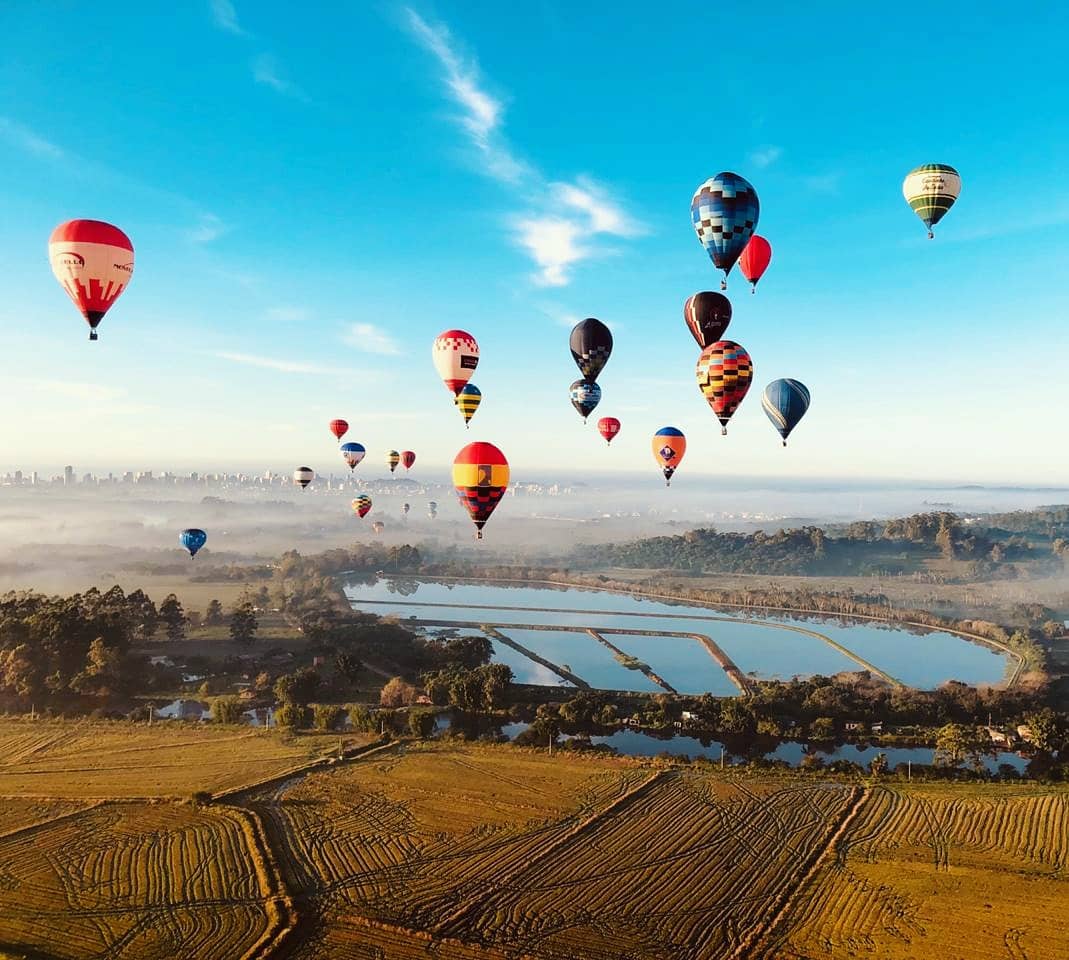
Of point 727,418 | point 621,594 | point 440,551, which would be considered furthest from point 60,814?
point 440,551

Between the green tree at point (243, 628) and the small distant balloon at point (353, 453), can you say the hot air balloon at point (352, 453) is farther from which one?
the green tree at point (243, 628)

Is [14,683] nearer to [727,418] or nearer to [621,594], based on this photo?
[727,418]

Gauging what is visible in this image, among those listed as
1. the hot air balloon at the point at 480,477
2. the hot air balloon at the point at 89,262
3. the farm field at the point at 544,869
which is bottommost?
the farm field at the point at 544,869

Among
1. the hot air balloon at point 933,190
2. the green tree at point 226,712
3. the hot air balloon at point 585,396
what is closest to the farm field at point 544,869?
the green tree at point 226,712

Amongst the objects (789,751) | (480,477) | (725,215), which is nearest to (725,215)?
(725,215)

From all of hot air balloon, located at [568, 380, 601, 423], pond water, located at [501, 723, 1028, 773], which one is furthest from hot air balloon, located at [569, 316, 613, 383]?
pond water, located at [501, 723, 1028, 773]

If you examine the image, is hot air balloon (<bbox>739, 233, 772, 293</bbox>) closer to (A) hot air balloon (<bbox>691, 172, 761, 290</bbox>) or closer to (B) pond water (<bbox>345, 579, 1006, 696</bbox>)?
(A) hot air balloon (<bbox>691, 172, 761, 290</bbox>)

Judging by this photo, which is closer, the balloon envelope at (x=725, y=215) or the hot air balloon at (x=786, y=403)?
the balloon envelope at (x=725, y=215)
